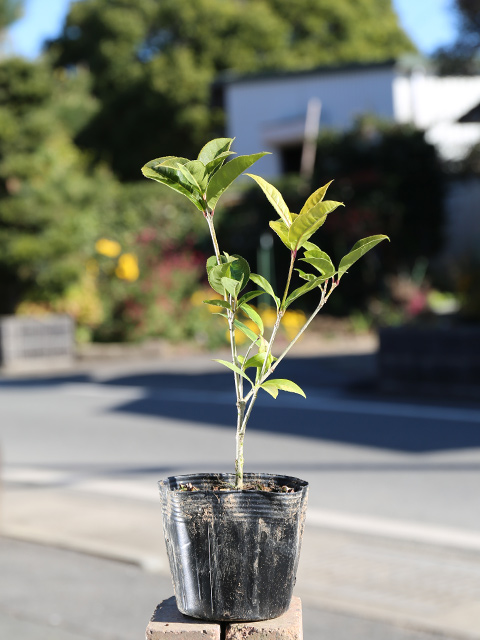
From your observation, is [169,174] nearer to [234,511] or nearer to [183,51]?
[234,511]

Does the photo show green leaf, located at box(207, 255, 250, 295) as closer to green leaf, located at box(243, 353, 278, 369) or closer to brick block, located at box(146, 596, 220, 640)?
green leaf, located at box(243, 353, 278, 369)

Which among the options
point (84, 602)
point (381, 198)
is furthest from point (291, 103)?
point (84, 602)

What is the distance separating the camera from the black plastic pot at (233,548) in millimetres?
1575

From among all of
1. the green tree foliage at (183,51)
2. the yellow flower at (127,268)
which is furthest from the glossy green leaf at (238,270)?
the green tree foliage at (183,51)

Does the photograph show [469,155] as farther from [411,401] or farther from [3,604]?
[3,604]

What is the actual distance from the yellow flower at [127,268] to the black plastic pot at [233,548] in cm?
1663

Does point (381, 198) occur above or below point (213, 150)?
above

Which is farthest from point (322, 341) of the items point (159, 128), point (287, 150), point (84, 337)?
point (159, 128)

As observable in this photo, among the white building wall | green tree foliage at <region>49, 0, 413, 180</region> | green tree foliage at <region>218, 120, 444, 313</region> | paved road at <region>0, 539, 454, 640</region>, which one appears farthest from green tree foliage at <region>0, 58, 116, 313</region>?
green tree foliage at <region>49, 0, 413, 180</region>

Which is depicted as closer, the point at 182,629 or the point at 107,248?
the point at 182,629

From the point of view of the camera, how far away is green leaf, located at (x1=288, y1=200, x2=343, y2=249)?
1517 mm

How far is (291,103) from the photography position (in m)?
28.0

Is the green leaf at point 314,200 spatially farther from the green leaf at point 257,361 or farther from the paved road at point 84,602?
the paved road at point 84,602

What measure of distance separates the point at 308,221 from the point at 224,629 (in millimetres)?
707
